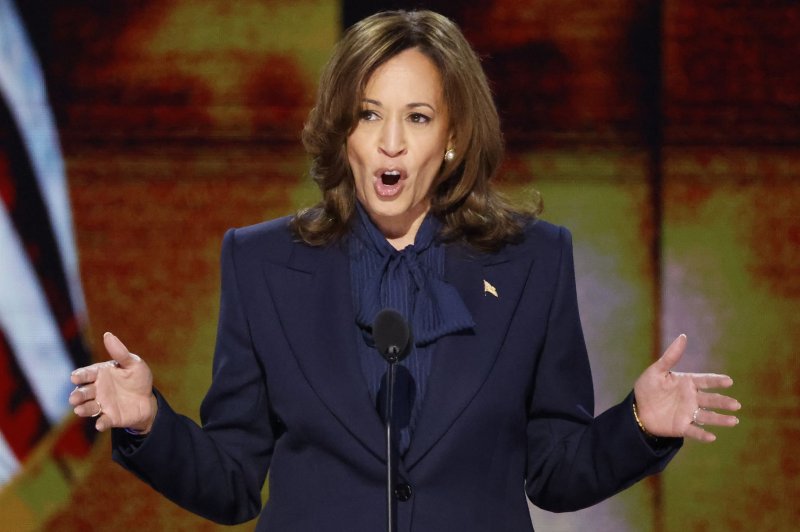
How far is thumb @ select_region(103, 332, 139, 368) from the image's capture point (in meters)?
1.92

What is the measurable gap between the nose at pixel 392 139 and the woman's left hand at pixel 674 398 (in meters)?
0.56

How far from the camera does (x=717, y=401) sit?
1.96 metres

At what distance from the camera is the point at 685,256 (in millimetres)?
3555

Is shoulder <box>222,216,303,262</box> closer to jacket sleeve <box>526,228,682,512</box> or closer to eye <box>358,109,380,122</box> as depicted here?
eye <box>358,109,380,122</box>

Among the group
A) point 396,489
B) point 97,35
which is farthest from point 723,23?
point 396,489

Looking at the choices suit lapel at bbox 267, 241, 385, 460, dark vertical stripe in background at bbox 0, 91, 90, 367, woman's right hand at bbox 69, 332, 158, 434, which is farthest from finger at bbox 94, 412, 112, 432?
dark vertical stripe in background at bbox 0, 91, 90, 367

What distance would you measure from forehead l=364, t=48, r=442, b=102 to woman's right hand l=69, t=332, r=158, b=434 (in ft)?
2.01

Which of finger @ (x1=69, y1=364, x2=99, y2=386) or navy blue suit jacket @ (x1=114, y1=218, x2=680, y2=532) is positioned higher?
finger @ (x1=69, y1=364, x2=99, y2=386)

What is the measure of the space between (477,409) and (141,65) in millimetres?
1989

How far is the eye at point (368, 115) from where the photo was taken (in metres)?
2.16

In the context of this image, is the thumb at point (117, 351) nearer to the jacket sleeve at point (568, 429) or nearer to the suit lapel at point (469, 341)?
the suit lapel at point (469, 341)

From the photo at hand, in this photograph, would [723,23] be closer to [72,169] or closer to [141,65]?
[141,65]

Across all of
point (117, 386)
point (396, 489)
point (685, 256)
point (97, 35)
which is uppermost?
point (97, 35)

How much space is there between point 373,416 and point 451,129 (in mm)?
570
